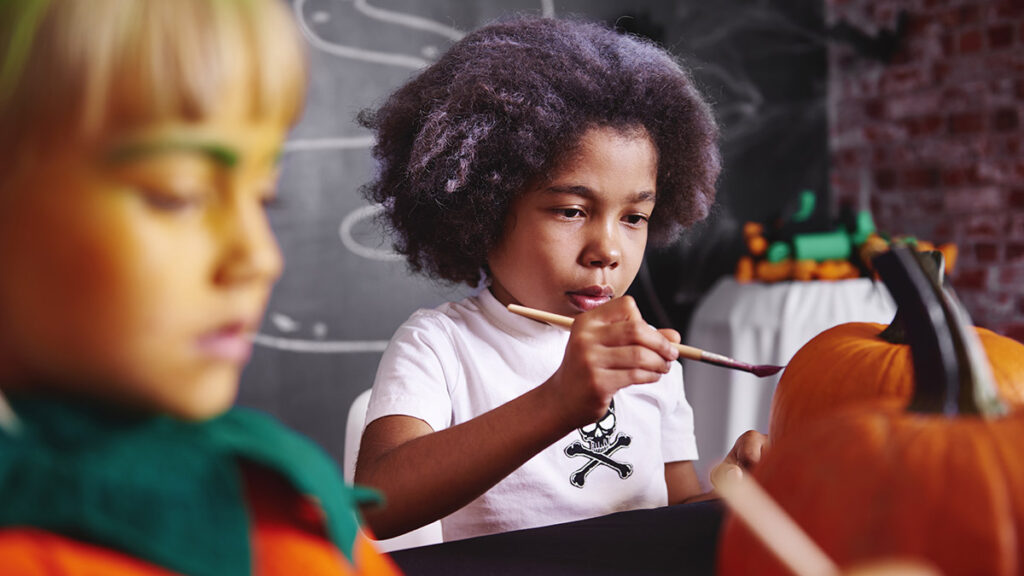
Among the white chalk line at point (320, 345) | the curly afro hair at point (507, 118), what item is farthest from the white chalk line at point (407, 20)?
the curly afro hair at point (507, 118)

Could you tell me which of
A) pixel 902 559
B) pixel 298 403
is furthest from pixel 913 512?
pixel 298 403

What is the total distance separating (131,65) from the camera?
253 mm

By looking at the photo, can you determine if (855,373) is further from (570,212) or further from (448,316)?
(448,316)

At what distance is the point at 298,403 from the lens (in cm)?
208

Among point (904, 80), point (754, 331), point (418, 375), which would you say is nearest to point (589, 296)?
point (418, 375)

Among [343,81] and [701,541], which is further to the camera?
[343,81]

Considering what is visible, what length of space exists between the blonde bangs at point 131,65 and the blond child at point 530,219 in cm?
53

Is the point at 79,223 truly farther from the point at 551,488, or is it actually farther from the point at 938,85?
the point at 938,85

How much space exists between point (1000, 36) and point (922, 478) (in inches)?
94.1

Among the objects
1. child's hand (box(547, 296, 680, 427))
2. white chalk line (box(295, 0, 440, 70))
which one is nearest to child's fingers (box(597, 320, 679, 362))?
child's hand (box(547, 296, 680, 427))

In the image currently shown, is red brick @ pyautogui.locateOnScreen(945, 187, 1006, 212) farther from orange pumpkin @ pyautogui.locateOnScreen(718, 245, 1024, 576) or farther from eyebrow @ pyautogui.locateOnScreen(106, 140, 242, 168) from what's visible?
eyebrow @ pyautogui.locateOnScreen(106, 140, 242, 168)

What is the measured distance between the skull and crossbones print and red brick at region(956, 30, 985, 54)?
195 cm

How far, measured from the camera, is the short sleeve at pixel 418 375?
0.86m

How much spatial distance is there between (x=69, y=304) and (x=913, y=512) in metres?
0.31
